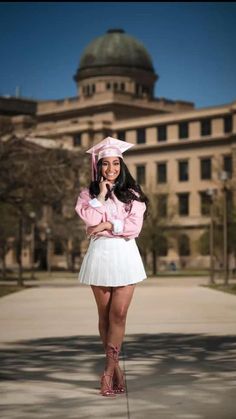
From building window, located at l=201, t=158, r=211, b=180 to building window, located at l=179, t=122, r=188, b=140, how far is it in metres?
3.73

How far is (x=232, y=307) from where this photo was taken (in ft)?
67.5

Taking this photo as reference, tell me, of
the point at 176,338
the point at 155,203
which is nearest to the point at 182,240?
the point at 155,203

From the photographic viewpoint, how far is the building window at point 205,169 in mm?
105500

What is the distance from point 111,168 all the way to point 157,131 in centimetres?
10267

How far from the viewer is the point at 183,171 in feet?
357

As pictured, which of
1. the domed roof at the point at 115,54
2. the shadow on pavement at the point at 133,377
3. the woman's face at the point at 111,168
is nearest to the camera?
the shadow on pavement at the point at 133,377

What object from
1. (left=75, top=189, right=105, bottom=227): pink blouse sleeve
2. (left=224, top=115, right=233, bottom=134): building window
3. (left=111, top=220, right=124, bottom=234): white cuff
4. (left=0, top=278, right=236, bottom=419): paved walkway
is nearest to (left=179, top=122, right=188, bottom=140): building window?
(left=224, top=115, right=233, bottom=134): building window

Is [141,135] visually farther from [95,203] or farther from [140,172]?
[95,203]

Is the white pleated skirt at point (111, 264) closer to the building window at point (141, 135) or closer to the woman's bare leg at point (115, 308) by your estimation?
the woman's bare leg at point (115, 308)

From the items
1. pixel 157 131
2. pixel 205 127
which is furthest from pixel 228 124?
pixel 157 131

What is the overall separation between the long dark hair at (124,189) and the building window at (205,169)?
3835 inches

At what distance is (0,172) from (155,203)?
144ft

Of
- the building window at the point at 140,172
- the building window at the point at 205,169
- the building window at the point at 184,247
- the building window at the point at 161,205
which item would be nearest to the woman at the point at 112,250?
the building window at the point at 161,205

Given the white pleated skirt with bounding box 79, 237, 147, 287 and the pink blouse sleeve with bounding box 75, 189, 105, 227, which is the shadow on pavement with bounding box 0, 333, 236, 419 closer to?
the white pleated skirt with bounding box 79, 237, 147, 287
